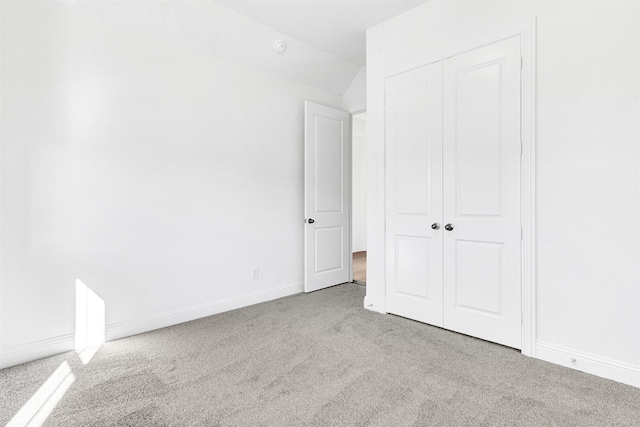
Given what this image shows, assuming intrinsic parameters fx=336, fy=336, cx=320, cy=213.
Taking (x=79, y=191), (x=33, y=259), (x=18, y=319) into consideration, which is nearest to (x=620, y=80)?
(x=79, y=191)

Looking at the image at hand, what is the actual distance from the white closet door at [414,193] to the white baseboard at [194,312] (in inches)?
49.0

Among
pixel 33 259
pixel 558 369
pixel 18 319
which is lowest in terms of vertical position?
pixel 558 369

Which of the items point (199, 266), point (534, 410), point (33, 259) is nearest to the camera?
point (534, 410)

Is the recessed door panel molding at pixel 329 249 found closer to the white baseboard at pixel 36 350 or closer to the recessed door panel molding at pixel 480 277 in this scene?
the recessed door panel molding at pixel 480 277

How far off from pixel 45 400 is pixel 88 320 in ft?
2.50

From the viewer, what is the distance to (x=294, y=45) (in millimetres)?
3502

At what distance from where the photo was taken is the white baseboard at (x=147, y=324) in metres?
2.20

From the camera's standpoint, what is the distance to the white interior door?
12.8ft

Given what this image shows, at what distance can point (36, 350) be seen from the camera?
226cm

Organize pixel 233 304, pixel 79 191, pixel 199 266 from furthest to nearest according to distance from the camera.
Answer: pixel 233 304 < pixel 199 266 < pixel 79 191

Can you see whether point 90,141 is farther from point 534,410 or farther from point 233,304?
point 534,410

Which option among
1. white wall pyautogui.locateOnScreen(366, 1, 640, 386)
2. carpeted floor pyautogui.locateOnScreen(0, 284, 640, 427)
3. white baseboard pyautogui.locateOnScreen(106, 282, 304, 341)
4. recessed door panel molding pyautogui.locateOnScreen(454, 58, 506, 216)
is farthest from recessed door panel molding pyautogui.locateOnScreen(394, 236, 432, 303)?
white baseboard pyautogui.locateOnScreen(106, 282, 304, 341)

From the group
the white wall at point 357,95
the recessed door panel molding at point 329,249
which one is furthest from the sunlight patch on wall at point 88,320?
the white wall at point 357,95

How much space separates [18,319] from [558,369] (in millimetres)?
3455
